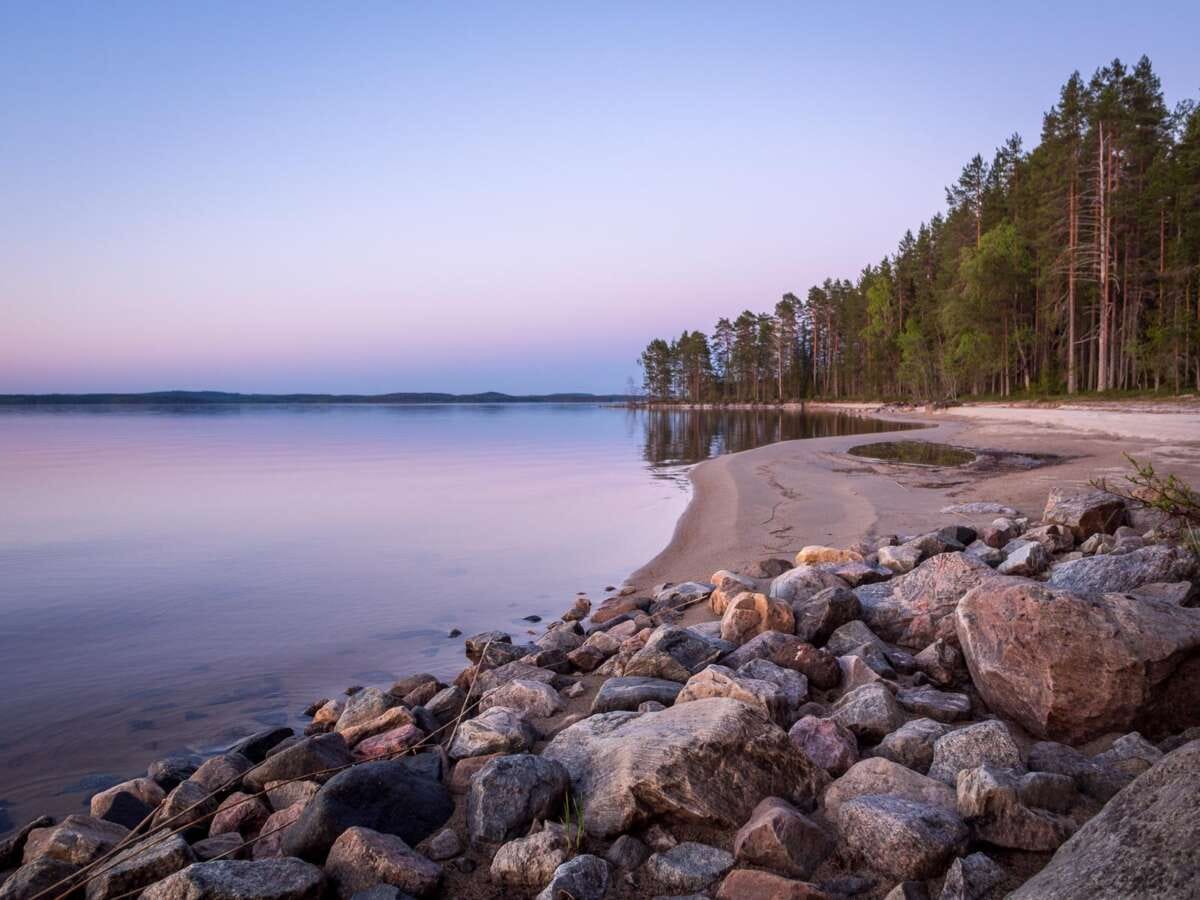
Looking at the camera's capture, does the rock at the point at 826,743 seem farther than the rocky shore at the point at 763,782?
Yes

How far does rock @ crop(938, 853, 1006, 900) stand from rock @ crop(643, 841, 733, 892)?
33.4 inches

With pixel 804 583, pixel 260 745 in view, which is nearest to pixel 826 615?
pixel 804 583

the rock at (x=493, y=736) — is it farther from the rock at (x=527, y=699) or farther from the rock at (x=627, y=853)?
the rock at (x=627, y=853)

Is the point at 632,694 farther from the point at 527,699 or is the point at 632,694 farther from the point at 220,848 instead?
the point at 220,848

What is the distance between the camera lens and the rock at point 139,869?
10.4ft

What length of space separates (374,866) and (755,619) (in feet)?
11.7

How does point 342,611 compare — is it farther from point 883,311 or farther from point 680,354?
point 680,354

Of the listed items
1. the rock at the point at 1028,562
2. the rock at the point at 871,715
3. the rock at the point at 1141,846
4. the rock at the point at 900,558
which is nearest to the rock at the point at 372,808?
the rock at the point at 871,715

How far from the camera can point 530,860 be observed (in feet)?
10.1

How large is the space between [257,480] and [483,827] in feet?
83.0

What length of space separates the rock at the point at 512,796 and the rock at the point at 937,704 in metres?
2.13

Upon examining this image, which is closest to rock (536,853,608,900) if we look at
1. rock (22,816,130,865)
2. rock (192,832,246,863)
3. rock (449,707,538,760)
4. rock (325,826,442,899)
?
rock (325,826,442,899)

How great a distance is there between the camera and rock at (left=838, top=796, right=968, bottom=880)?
274 cm

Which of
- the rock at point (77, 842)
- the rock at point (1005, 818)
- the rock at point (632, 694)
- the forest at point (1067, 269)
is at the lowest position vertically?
the rock at point (77, 842)
